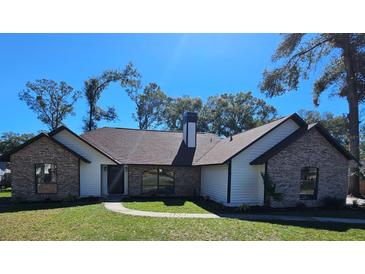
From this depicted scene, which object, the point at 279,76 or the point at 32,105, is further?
the point at 32,105

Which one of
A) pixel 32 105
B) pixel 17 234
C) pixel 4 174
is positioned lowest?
pixel 4 174

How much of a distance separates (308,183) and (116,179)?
11.7m

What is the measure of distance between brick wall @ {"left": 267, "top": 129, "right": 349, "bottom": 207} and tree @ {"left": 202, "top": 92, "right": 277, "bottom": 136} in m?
26.8

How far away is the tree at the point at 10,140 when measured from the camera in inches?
1939

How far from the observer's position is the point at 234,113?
134ft

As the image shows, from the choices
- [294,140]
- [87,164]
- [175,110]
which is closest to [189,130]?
[87,164]

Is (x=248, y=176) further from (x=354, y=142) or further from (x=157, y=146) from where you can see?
(x=354, y=142)
